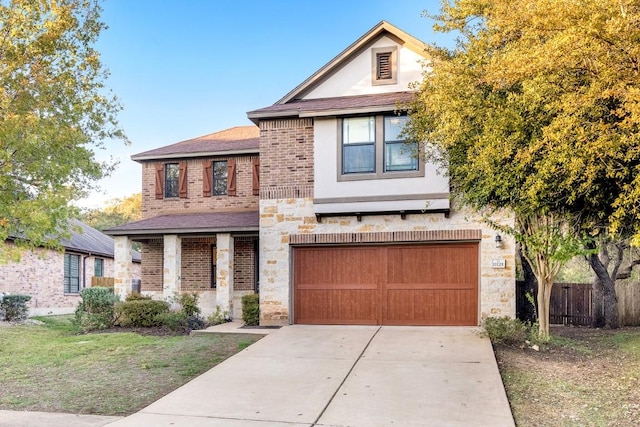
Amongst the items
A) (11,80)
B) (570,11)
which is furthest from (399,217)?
(11,80)

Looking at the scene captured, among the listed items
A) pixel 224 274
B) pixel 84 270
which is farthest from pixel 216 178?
pixel 84 270

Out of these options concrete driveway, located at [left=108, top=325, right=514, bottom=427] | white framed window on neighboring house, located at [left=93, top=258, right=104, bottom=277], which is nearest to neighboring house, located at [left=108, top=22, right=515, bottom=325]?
concrete driveway, located at [left=108, top=325, right=514, bottom=427]

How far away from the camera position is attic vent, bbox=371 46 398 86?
1242 centimetres

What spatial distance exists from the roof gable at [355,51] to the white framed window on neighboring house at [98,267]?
16.8m

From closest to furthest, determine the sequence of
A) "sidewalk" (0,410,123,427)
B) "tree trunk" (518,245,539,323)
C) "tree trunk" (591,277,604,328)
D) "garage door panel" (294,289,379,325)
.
→ "sidewalk" (0,410,123,427), "garage door panel" (294,289,379,325), "tree trunk" (518,245,539,323), "tree trunk" (591,277,604,328)

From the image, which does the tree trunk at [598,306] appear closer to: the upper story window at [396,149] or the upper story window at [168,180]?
the upper story window at [396,149]

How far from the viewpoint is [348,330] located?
11.0 m

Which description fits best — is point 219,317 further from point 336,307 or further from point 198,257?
point 336,307

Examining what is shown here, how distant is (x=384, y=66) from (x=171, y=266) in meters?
8.09

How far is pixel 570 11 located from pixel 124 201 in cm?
4517

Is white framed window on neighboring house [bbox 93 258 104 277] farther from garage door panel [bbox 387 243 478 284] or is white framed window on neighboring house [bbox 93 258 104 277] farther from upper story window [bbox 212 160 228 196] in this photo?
garage door panel [bbox 387 243 478 284]

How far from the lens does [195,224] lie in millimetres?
14148

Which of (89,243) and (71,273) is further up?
(89,243)

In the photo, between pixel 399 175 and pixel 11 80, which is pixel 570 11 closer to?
pixel 399 175
